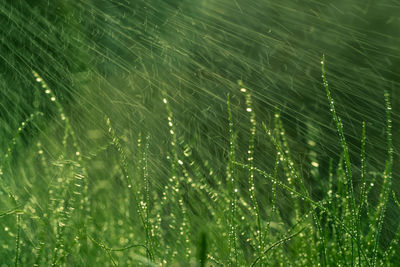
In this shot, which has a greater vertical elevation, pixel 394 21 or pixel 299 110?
pixel 394 21

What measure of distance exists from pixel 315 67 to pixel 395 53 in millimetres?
415

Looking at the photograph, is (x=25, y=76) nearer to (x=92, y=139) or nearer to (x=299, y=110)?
(x=92, y=139)

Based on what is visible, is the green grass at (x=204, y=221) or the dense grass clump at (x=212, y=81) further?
the dense grass clump at (x=212, y=81)

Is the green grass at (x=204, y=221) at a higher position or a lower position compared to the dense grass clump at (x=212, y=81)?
higher

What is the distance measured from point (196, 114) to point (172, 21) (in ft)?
1.99

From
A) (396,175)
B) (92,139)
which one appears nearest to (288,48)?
(396,175)

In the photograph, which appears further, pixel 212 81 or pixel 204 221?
pixel 212 81

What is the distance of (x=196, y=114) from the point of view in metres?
2.66

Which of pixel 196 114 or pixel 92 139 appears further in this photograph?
pixel 196 114

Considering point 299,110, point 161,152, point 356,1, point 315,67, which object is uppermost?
point 356,1

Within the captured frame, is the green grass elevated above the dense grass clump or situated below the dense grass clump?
above

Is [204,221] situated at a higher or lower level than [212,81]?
higher

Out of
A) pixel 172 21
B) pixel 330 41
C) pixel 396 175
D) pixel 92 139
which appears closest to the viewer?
pixel 396 175

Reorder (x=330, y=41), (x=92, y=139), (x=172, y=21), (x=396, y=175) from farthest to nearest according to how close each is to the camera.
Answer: (x=172, y=21), (x=330, y=41), (x=92, y=139), (x=396, y=175)
